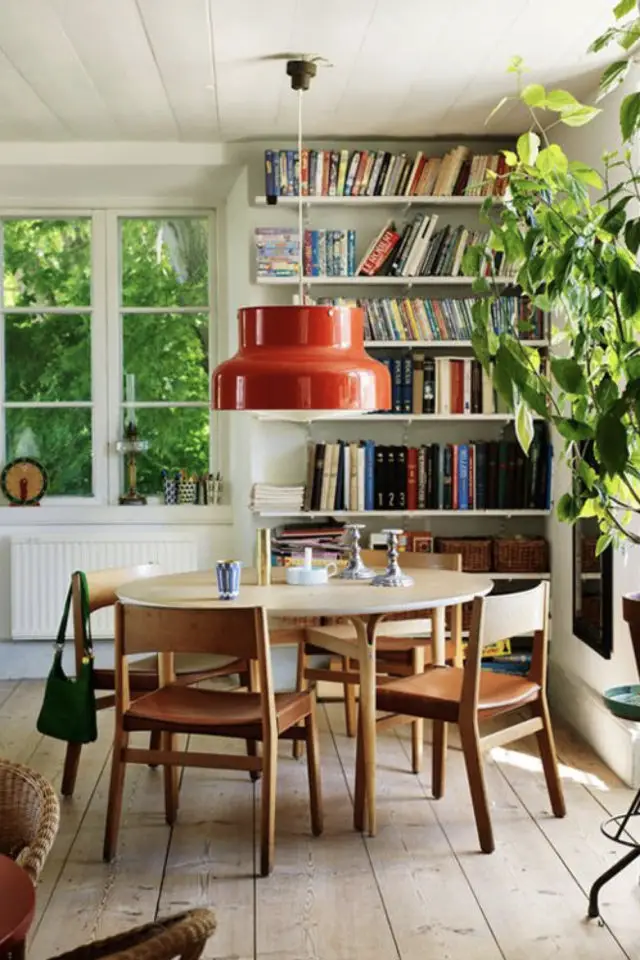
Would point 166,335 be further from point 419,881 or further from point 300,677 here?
point 419,881

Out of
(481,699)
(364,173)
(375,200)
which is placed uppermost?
(364,173)

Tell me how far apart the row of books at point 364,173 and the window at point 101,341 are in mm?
803

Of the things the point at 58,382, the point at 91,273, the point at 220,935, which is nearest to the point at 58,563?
the point at 58,382

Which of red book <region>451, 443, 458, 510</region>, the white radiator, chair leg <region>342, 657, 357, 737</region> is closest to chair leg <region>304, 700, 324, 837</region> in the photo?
chair leg <region>342, 657, 357, 737</region>

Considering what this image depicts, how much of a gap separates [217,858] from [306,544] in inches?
83.2

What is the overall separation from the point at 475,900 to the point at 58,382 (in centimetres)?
385

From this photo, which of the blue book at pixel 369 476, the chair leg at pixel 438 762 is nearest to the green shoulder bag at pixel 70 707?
the chair leg at pixel 438 762

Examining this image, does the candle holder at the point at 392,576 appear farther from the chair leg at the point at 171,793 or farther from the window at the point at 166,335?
the window at the point at 166,335

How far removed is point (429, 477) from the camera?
5836 millimetres

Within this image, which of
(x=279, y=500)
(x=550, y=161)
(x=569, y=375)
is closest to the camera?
(x=569, y=375)

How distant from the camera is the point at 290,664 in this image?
607 centimetres

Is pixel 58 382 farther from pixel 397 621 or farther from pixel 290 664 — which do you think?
pixel 397 621

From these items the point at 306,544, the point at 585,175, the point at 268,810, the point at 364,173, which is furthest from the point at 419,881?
the point at 364,173

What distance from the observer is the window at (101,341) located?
638cm
